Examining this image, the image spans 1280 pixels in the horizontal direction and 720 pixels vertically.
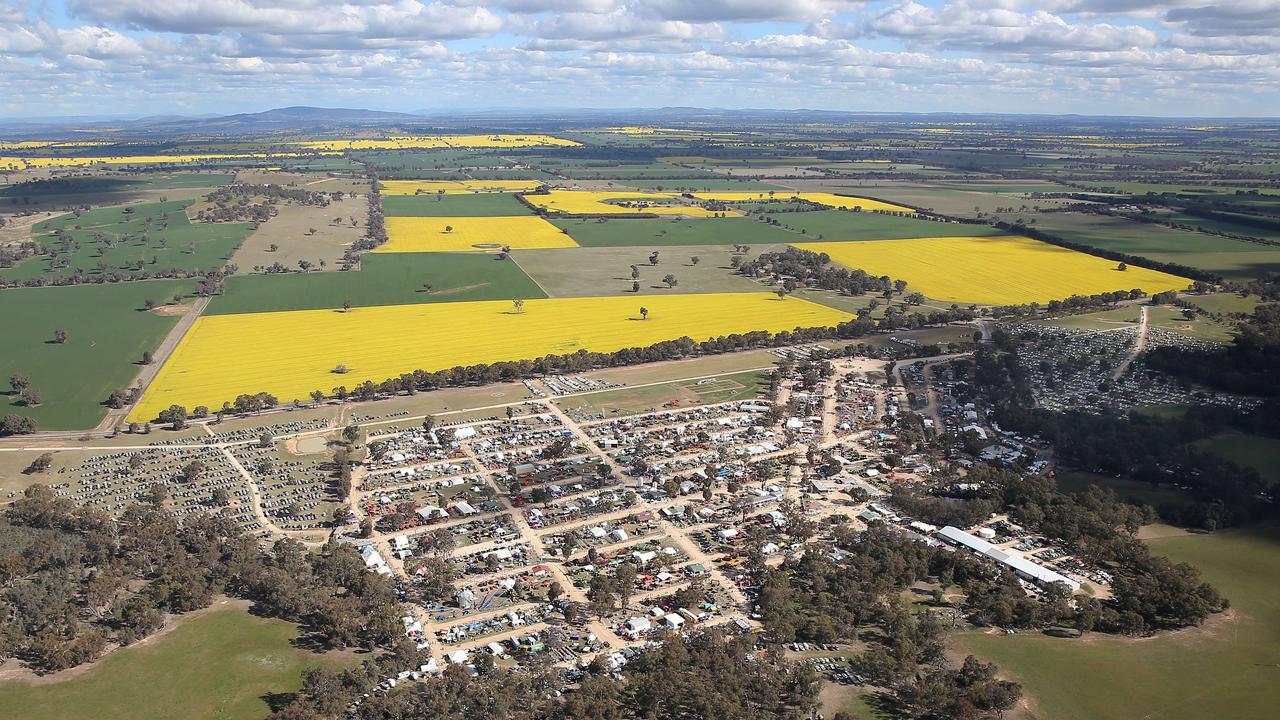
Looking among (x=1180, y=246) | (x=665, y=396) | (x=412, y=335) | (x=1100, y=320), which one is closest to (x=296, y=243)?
(x=412, y=335)

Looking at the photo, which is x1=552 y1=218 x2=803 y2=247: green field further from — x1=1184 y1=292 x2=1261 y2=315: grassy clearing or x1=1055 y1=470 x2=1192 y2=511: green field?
x1=1055 y1=470 x2=1192 y2=511: green field

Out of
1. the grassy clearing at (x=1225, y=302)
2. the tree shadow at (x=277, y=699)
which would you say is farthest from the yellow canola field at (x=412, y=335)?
the grassy clearing at (x=1225, y=302)

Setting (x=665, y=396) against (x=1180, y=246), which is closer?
(x=665, y=396)

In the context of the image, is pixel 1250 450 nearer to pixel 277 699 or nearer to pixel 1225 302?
pixel 1225 302

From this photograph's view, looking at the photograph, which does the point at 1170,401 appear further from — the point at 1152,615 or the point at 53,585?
the point at 53,585

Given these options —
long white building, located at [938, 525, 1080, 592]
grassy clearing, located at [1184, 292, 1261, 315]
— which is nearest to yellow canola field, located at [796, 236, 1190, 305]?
grassy clearing, located at [1184, 292, 1261, 315]

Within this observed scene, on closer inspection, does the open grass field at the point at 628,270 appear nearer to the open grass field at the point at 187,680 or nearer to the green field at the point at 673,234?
the green field at the point at 673,234
